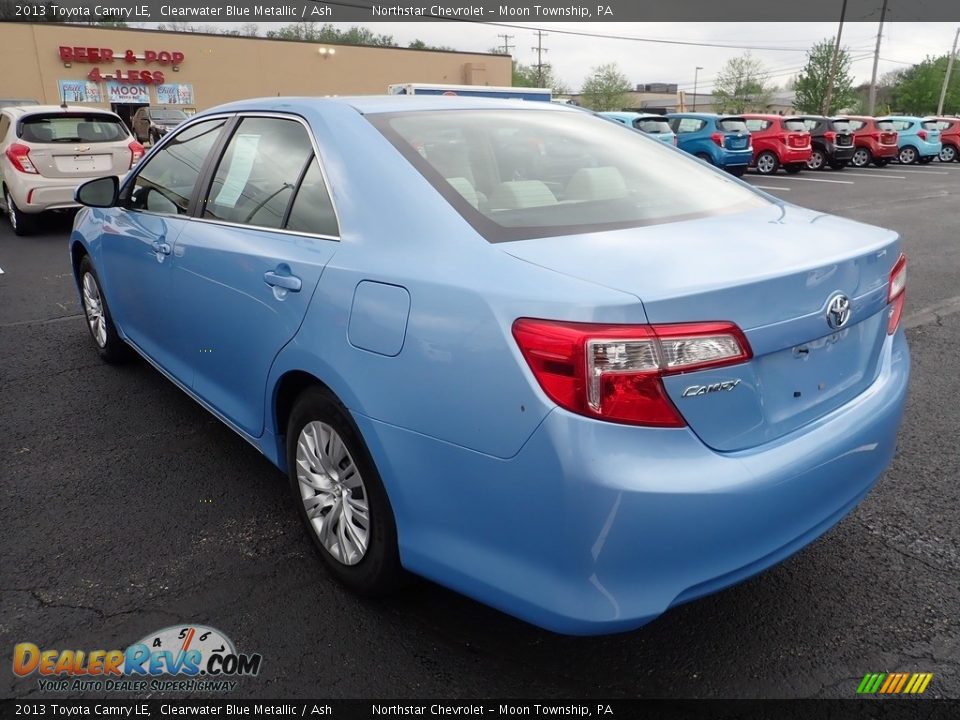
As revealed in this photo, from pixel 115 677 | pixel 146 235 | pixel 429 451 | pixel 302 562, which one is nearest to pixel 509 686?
pixel 429 451

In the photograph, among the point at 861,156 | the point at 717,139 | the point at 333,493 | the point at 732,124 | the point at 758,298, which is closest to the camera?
the point at 758,298

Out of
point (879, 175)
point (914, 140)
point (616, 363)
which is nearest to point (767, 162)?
point (879, 175)

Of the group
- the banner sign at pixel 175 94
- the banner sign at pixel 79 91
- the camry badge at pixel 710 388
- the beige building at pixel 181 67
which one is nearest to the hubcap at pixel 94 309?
the camry badge at pixel 710 388

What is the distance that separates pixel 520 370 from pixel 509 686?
98cm

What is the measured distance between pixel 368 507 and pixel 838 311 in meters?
1.44

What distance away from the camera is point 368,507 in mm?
2307

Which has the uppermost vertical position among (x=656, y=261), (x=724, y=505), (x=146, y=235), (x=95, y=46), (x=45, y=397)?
(x=95, y=46)

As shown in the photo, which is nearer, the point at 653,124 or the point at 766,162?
the point at 653,124

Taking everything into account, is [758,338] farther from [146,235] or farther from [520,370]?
[146,235]

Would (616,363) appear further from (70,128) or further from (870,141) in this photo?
(870,141)

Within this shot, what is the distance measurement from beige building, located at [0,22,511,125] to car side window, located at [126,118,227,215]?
87.9ft

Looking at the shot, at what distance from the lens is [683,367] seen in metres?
1.74

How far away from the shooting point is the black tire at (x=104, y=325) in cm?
465

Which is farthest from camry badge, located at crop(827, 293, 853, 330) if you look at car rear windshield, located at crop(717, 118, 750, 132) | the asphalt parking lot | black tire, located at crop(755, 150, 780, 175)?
black tire, located at crop(755, 150, 780, 175)
